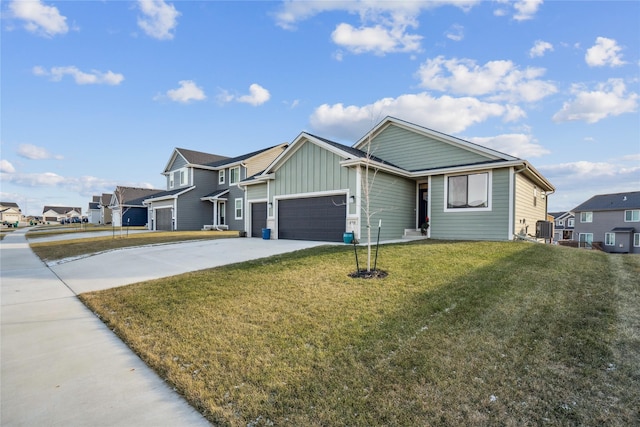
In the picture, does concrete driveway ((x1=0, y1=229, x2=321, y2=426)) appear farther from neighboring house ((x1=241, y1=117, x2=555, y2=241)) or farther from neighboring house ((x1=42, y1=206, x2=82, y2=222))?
neighboring house ((x1=42, y1=206, x2=82, y2=222))

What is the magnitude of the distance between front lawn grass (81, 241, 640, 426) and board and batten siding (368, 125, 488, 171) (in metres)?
7.36

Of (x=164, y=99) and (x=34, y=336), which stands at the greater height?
(x=164, y=99)

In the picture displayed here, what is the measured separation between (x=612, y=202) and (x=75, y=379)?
50.9 metres

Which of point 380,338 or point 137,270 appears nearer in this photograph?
point 380,338

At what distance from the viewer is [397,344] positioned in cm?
364

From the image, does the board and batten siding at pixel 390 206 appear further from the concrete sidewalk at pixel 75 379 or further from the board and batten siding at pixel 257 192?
the concrete sidewalk at pixel 75 379

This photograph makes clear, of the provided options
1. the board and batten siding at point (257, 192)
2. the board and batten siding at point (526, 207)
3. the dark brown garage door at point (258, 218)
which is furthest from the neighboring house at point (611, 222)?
the board and batten siding at point (257, 192)

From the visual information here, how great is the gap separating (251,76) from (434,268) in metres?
14.4

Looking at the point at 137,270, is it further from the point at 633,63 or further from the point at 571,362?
the point at 633,63

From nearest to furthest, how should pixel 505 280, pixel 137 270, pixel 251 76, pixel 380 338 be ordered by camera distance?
pixel 380 338 → pixel 505 280 → pixel 137 270 → pixel 251 76

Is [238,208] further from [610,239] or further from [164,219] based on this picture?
[610,239]

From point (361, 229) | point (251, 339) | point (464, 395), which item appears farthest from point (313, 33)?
point (464, 395)

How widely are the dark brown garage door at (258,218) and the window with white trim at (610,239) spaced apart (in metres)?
42.7

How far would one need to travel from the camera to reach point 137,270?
8742 millimetres
